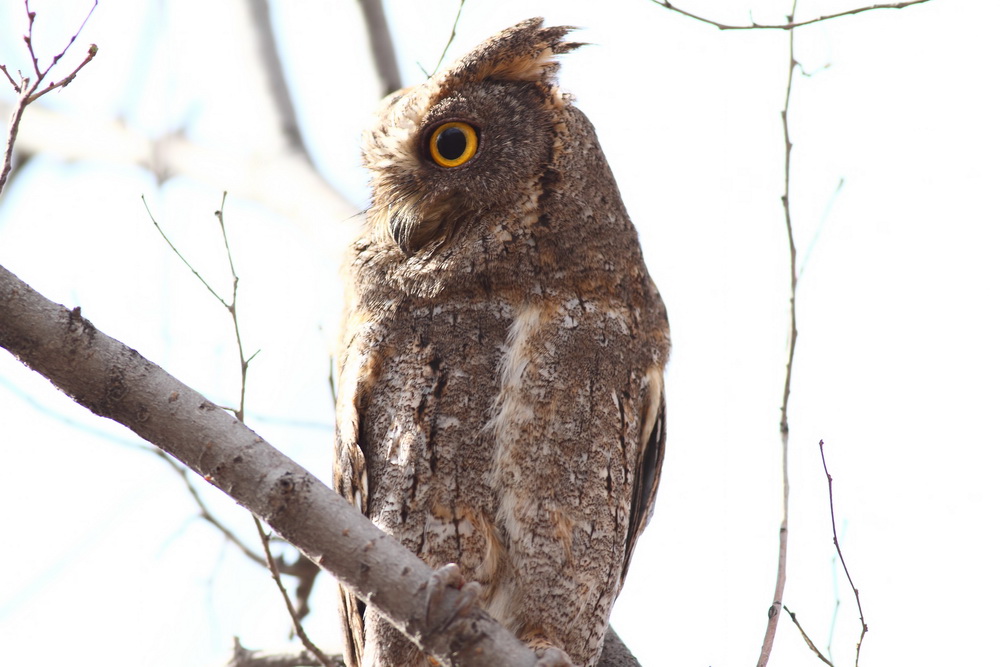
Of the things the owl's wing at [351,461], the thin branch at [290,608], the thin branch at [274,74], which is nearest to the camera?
the owl's wing at [351,461]

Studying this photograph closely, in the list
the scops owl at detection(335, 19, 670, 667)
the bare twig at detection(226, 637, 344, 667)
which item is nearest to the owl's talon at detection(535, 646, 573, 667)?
the scops owl at detection(335, 19, 670, 667)

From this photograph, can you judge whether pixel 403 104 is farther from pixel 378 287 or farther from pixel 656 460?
pixel 656 460

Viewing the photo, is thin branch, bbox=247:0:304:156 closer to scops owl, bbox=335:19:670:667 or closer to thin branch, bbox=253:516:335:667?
scops owl, bbox=335:19:670:667

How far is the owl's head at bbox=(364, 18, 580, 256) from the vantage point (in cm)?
260

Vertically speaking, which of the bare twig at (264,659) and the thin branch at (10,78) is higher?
the thin branch at (10,78)

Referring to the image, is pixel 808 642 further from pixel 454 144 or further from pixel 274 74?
pixel 274 74

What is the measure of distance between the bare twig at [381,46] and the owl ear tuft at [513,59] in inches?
50.7

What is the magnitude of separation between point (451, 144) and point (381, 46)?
1.65 meters

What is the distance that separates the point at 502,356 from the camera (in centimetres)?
245

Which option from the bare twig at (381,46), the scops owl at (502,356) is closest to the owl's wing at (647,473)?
the scops owl at (502,356)

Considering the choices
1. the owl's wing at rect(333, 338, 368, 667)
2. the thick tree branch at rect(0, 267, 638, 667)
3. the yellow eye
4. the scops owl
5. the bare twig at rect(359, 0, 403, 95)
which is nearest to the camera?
the thick tree branch at rect(0, 267, 638, 667)

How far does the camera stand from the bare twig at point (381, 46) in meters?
4.00

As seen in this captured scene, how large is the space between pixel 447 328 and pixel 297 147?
219cm

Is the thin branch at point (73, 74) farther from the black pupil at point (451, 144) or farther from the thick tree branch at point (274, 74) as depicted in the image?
the thick tree branch at point (274, 74)
